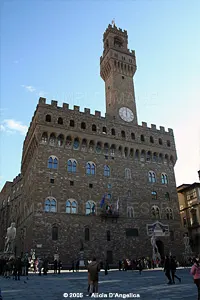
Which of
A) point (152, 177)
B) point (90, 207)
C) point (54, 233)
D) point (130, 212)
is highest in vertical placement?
point (152, 177)

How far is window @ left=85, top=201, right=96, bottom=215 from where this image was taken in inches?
1191

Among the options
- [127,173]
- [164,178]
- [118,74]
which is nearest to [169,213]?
[164,178]

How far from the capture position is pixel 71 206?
29562 mm

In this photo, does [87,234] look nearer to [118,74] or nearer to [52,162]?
[52,162]

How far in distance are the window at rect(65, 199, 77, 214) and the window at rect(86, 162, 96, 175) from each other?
4.05 metres

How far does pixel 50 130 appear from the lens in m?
31.1

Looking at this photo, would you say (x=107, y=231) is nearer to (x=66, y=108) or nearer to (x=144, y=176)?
A: (x=144, y=176)

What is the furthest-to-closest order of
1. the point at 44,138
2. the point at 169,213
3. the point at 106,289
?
1. the point at 169,213
2. the point at 44,138
3. the point at 106,289

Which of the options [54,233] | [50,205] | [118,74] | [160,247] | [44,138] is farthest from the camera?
[118,74]

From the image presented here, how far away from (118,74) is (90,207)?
69.6 feet

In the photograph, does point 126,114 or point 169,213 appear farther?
point 126,114

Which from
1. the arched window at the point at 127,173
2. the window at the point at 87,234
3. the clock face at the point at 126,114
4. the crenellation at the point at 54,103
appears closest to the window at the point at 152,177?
the arched window at the point at 127,173

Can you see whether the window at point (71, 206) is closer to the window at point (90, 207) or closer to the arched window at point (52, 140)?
the window at point (90, 207)

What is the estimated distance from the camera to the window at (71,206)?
29.2 meters
